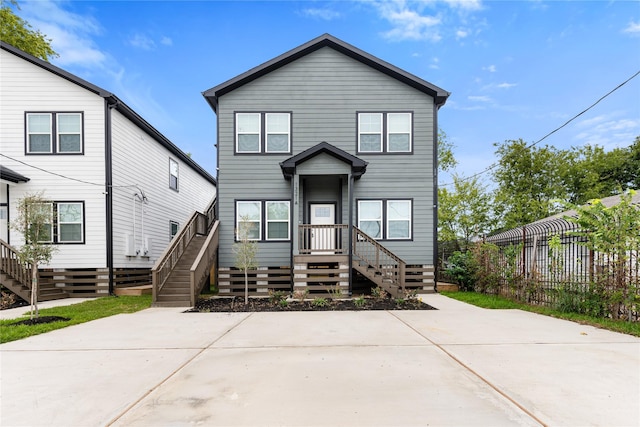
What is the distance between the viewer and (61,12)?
16.4 meters

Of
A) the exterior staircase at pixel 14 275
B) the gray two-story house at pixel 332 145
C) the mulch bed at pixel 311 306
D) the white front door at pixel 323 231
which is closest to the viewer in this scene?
the mulch bed at pixel 311 306

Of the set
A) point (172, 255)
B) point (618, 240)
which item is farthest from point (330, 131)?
point (618, 240)

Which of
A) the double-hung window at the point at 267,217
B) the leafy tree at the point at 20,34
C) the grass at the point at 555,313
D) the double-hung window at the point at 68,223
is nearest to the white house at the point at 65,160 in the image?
the double-hung window at the point at 68,223

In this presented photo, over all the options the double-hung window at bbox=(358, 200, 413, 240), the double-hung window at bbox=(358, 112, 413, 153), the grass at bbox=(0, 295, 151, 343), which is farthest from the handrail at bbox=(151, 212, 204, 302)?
the double-hung window at bbox=(358, 112, 413, 153)

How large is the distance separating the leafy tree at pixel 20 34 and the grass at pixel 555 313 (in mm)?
25645

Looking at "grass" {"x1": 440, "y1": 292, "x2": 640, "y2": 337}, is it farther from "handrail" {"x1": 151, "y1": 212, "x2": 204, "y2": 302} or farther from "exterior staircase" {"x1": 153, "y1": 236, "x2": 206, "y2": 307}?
"handrail" {"x1": 151, "y1": 212, "x2": 204, "y2": 302}

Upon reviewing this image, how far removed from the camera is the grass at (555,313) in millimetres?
5730

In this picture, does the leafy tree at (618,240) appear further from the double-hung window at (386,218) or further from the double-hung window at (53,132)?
the double-hung window at (53,132)

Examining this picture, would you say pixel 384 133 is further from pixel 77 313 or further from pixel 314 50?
pixel 77 313

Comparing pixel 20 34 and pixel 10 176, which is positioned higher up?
pixel 20 34

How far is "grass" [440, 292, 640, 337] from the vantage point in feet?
18.8

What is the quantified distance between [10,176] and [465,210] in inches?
887

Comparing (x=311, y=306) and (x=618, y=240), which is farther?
(x=311, y=306)

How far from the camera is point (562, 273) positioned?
7.34 metres
